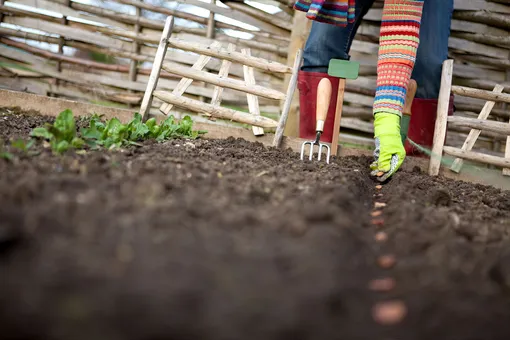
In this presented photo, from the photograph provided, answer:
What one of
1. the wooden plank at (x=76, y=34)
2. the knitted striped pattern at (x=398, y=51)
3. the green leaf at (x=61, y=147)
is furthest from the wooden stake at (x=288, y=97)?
the wooden plank at (x=76, y=34)

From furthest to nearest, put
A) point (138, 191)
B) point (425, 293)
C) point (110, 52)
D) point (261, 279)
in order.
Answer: point (110, 52) < point (138, 191) < point (425, 293) < point (261, 279)

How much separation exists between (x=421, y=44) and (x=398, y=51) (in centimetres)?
70

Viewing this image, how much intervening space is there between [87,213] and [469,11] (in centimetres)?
382

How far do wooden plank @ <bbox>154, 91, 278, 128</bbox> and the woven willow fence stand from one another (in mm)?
1146

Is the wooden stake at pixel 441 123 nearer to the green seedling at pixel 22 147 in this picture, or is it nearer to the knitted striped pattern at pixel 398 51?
the knitted striped pattern at pixel 398 51

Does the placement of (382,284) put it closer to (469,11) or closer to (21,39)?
(469,11)

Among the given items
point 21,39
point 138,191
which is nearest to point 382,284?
point 138,191

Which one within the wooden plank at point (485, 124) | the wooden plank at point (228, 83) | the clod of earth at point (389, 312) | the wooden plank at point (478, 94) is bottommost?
the clod of earth at point (389, 312)

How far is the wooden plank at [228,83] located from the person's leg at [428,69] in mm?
862

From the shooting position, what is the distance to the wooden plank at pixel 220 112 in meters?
2.94

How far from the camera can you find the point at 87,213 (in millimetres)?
843

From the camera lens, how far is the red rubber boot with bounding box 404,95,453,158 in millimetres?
3006

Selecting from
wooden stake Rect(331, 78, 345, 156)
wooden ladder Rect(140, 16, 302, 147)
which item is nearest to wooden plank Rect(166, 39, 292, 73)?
wooden ladder Rect(140, 16, 302, 147)

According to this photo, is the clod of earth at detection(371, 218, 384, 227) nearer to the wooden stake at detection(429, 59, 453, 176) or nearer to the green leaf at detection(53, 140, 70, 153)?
the green leaf at detection(53, 140, 70, 153)
